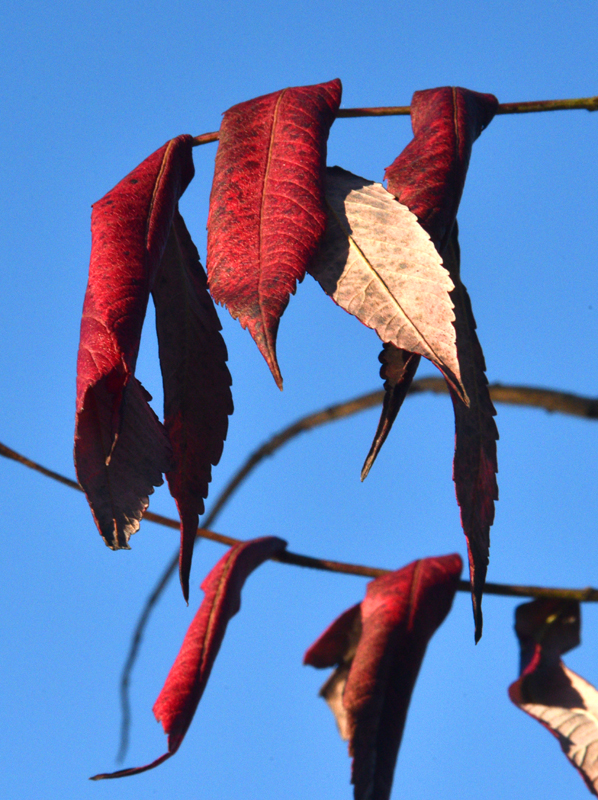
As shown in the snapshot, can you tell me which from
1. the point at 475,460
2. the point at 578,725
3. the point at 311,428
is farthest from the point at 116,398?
the point at 311,428

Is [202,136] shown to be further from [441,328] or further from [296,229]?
[441,328]

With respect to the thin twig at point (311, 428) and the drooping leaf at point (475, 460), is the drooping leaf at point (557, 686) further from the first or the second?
the drooping leaf at point (475, 460)

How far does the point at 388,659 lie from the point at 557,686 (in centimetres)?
27

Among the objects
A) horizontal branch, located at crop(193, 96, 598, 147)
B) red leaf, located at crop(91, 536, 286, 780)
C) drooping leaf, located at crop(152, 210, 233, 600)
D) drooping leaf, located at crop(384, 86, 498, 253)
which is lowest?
red leaf, located at crop(91, 536, 286, 780)

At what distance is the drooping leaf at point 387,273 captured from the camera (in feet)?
1.42

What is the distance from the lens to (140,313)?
1.54 ft

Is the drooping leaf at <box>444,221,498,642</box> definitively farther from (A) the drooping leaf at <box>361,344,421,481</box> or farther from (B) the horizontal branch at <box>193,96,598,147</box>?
(B) the horizontal branch at <box>193,96,598,147</box>

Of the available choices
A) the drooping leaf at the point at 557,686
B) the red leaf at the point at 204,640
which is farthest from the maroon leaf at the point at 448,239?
the drooping leaf at the point at 557,686

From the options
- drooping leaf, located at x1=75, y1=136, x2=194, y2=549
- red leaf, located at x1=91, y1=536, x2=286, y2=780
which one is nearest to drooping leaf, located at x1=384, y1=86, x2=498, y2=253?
drooping leaf, located at x1=75, y1=136, x2=194, y2=549

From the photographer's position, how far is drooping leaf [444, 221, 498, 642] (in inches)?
18.5

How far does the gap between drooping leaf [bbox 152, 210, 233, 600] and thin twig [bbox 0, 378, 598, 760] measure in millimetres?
87

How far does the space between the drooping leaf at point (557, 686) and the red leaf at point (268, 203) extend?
27.1 inches

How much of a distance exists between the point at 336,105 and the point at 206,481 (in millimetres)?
328

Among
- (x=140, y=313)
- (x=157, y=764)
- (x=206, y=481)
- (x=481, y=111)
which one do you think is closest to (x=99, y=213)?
(x=140, y=313)
